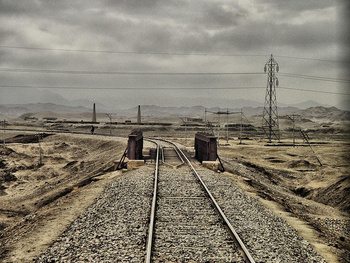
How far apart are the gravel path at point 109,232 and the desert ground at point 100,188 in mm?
581

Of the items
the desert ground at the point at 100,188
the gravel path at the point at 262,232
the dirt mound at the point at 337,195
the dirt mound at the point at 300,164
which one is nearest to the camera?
the gravel path at the point at 262,232

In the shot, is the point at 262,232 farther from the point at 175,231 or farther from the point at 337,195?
the point at 337,195

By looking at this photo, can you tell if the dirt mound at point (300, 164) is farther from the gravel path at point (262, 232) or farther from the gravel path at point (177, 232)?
the gravel path at point (177, 232)

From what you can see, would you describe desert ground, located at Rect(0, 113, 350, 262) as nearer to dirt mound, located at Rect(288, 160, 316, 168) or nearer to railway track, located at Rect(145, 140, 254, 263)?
dirt mound, located at Rect(288, 160, 316, 168)

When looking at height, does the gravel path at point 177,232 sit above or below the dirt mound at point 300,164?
above

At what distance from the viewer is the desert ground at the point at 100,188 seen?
29.9 ft

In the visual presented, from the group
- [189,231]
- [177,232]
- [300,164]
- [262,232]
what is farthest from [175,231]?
[300,164]

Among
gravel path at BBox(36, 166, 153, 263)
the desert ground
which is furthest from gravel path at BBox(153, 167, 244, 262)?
the desert ground

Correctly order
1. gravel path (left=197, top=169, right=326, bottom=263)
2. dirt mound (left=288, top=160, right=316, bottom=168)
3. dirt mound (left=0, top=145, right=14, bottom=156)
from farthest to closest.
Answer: dirt mound (left=0, top=145, right=14, bottom=156) → dirt mound (left=288, top=160, right=316, bottom=168) → gravel path (left=197, top=169, right=326, bottom=263)

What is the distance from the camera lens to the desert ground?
9102mm

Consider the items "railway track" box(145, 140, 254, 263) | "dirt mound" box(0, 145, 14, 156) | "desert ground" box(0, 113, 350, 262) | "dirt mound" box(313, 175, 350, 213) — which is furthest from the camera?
"dirt mound" box(0, 145, 14, 156)

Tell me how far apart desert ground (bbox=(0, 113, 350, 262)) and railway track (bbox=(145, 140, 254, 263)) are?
2.37m

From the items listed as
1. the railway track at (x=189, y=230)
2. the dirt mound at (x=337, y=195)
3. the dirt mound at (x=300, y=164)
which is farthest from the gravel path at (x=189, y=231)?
the dirt mound at (x=300, y=164)

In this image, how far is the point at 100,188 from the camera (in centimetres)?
1489
